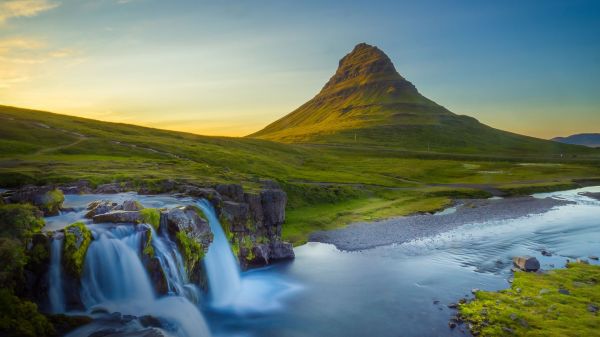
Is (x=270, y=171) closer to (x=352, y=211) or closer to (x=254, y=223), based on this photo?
(x=352, y=211)

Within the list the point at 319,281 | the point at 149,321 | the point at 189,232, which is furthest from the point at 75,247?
the point at 319,281

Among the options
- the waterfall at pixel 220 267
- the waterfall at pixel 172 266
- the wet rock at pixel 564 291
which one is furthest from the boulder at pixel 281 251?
the wet rock at pixel 564 291

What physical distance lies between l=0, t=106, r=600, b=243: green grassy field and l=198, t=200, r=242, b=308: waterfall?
447 inches

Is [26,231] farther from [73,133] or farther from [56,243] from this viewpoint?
[73,133]

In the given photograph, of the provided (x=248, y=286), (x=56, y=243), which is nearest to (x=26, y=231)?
(x=56, y=243)

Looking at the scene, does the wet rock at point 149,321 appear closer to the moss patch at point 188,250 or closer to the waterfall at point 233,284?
the moss patch at point 188,250

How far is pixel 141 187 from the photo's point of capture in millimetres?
52625

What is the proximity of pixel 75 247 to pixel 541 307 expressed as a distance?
1449 inches

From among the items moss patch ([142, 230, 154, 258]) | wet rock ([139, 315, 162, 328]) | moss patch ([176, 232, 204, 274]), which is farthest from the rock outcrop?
wet rock ([139, 315, 162, 328])

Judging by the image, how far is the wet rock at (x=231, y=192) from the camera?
53.2 meters

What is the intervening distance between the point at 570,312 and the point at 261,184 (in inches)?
1832

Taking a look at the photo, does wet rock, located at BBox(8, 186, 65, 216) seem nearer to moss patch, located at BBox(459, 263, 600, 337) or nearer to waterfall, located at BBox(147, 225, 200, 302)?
waterfall, located at BBox(147, 225, 200, 302)

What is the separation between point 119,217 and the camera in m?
33.8

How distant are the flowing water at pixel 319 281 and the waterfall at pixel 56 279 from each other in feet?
0.93
